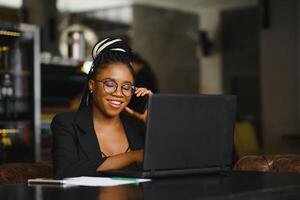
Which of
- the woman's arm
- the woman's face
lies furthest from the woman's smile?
the woman's arm

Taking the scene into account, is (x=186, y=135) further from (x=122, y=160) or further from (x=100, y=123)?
(x=100, y=123)

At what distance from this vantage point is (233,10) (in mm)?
13102

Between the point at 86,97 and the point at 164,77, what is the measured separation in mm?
10313

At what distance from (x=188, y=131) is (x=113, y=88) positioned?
567 mm

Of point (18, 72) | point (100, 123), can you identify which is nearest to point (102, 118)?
point (100, 123)

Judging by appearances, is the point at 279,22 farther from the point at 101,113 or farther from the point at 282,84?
the point at 101,113

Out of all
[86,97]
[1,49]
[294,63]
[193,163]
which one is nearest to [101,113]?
[86,97]

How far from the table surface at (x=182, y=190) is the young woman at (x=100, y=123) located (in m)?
0.44

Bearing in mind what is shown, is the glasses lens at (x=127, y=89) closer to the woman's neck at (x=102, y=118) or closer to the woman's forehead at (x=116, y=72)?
the woman's forehead at (x=116, y=72)

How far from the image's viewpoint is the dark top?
2.47 metres

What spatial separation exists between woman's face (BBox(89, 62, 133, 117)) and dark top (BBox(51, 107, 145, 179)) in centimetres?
9

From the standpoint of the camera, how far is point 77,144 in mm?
2623

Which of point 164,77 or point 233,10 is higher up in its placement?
point 233,10

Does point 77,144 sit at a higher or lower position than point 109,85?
lower
